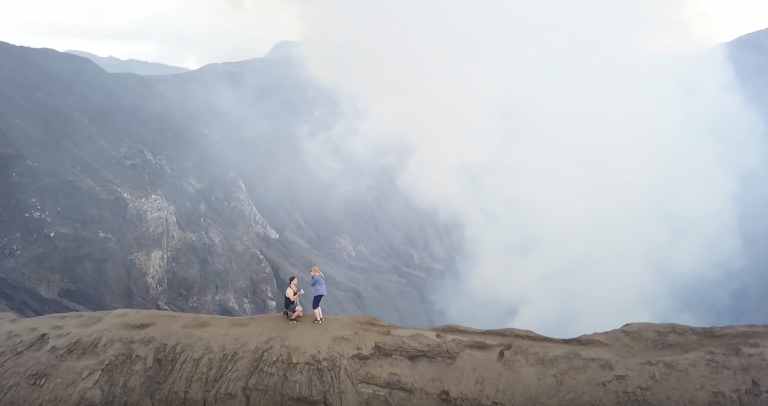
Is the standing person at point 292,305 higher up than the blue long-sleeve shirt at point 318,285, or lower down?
lower down

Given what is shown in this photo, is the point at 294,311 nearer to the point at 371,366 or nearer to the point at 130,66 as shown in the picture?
the point at 371,366

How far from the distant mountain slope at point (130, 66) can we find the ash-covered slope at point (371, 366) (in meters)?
97.6

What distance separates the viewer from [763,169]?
7131 centimetres

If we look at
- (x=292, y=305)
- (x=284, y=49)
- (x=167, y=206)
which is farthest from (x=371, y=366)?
(x=284, y=49)

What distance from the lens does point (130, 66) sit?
3871 inches

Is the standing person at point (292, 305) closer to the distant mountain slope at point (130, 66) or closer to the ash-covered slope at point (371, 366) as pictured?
→ the ash-covered slope at point (371, 366)

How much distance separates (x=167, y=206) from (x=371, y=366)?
24.2 meters

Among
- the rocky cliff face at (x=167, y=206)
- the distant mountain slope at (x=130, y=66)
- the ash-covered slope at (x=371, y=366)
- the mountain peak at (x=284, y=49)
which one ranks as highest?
the mountain peak at (x=284, y=49)

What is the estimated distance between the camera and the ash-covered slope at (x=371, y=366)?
874 cm

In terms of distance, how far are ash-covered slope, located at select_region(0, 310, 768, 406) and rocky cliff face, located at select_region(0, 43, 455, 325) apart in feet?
46.5

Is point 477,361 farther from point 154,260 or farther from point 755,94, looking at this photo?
point 755,94

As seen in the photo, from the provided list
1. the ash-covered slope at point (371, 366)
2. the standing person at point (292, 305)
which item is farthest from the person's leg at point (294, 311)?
the ash-covered slope at point (371, 366)

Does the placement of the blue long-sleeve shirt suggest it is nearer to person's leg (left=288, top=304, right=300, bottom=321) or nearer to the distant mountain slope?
person's leg (left=288, top=304, right=300, bottom=321)

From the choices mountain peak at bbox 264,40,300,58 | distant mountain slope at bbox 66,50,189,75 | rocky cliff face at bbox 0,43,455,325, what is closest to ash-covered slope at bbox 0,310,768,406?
rocky cliff face at bbox 0,43,455,325
